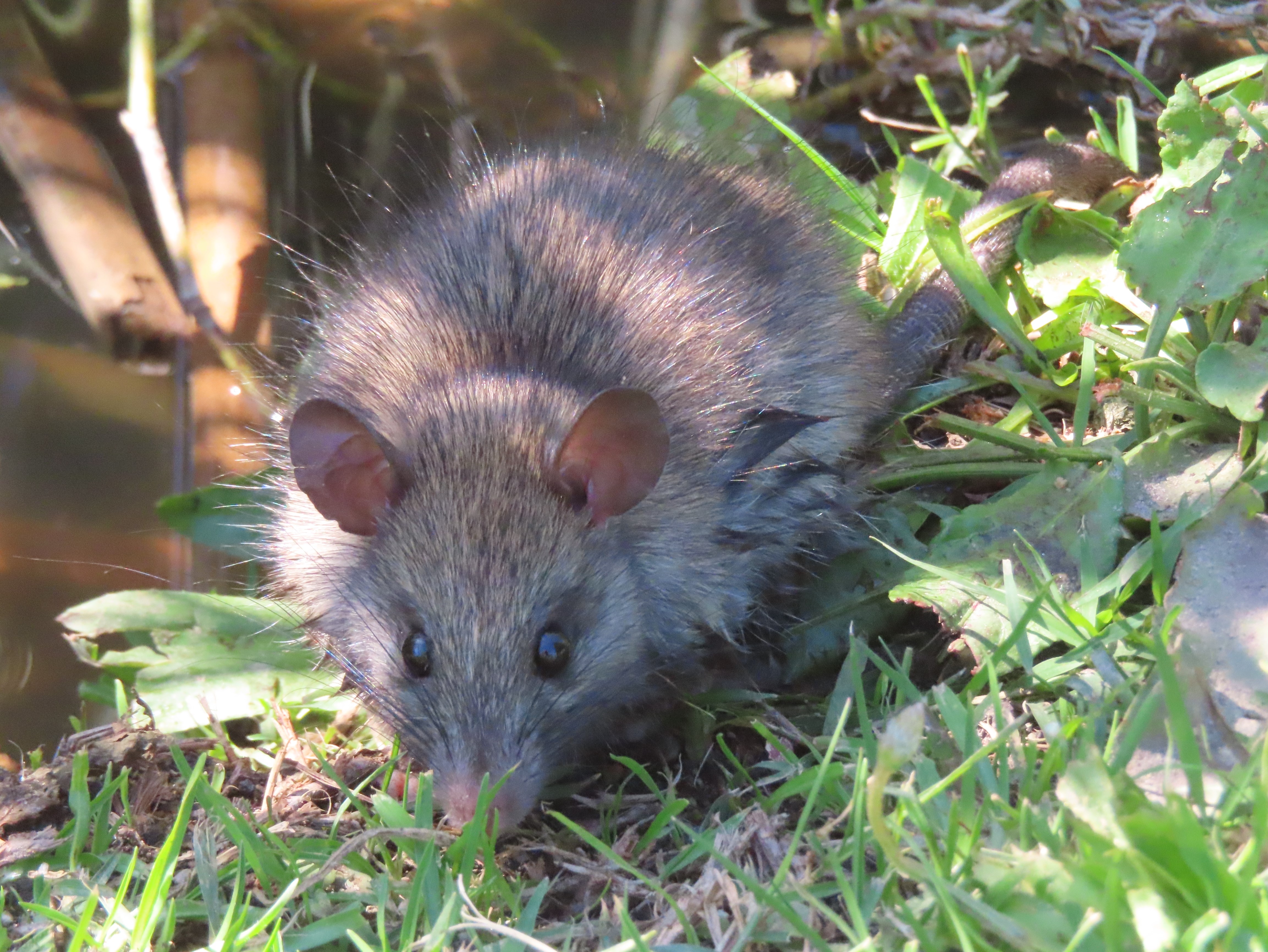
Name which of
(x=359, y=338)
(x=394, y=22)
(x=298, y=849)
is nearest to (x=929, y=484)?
(x=359, y=338)

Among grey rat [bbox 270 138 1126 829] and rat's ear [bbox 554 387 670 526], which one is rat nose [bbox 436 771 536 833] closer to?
grey rat [bbox 270 138 1126 829]

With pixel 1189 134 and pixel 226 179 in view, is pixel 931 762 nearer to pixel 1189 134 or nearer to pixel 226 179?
pixel 1189 134

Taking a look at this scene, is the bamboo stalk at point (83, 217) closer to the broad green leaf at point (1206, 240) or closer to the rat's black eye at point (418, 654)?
the rat's black eye at point (418, 654)

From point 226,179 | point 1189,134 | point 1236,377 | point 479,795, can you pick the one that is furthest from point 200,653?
point 1189,134

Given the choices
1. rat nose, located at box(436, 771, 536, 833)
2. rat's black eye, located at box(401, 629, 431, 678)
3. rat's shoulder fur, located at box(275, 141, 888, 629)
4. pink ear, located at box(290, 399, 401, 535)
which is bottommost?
rat nose, located at box(436, 771, 536, 833)

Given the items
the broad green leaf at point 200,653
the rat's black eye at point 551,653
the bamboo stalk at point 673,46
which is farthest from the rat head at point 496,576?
the bamboo stalk at point 673,46

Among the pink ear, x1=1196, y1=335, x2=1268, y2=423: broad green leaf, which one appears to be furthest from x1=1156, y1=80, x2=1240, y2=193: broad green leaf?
the pink ear
